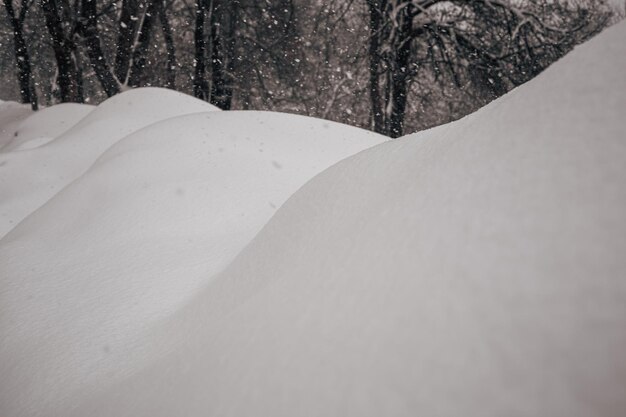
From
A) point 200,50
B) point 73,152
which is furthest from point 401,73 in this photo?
point 73,152

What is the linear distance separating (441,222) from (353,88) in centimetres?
881

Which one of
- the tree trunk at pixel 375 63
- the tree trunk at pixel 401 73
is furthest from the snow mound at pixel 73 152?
the tree trunk at pixel 375 63

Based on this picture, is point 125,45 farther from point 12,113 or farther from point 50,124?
point 12,113

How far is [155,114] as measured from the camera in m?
3.50

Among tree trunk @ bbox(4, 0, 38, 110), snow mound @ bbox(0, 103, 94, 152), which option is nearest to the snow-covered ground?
snow mound @ bbox(0, 103, 94, 152)

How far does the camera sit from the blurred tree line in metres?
6.52

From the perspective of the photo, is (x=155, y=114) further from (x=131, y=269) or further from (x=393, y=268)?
(x=393, y=268)

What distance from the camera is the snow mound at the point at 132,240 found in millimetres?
1212

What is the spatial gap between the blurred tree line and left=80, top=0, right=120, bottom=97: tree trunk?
2 cm

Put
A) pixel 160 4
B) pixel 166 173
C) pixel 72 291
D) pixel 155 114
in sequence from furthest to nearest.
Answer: pixel 160 4, pixel 155 114, pixel 166 173, pixel 72 291

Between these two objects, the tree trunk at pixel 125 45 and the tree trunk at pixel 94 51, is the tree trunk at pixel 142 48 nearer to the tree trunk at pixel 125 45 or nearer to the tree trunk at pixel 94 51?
the tree trunk at pixel 125 45

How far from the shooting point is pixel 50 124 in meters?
5.29

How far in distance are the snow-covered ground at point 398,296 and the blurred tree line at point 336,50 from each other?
6.06 m

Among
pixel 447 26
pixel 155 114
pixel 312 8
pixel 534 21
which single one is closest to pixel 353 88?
pixel 312 8
